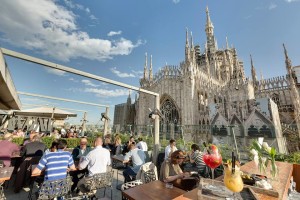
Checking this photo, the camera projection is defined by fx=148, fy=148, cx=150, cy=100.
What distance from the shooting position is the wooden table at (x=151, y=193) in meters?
1.96

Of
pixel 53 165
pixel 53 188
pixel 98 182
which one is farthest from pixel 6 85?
pixel 98 182

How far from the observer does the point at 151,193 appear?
208 centimetres

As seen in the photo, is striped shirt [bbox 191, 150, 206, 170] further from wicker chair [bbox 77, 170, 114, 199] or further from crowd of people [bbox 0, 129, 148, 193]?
wicker chair [bbox 77, 170, 114, 199]

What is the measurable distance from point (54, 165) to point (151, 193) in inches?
95.4

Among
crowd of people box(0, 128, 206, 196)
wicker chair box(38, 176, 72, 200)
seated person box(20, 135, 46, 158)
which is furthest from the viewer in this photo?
seated person box(20, 135, 46, 158)

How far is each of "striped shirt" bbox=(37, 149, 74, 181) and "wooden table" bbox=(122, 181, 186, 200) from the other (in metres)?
2.06

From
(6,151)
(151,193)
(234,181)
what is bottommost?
(151,193)

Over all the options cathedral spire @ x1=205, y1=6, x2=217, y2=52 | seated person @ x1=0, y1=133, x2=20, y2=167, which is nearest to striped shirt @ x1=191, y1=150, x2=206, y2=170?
seated person @ x1=0, y1=133, x2=20, y2=167

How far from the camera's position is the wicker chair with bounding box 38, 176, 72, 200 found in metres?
2.71

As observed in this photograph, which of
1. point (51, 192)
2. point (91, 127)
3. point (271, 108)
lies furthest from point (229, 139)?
point (91, 127)

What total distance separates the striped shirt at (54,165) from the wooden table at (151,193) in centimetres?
206

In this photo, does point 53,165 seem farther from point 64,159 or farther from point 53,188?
point 53,188

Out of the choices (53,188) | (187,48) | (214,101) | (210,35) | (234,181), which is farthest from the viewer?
(210,35)

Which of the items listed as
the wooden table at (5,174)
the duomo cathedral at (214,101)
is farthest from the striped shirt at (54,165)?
the duomo cathedral at (214,101)
